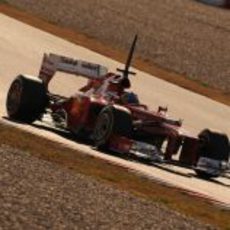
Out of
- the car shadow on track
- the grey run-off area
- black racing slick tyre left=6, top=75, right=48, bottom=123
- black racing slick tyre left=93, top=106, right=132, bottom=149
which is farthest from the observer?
the grey run-off area

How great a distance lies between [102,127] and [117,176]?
255 cm

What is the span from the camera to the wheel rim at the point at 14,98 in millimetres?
17500

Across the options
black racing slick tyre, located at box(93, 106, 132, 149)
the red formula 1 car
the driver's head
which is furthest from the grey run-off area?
black racing slick tyre, located at box(93, 106, 132, 149)

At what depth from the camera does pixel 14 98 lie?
17750 mm

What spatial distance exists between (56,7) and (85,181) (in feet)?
95.3

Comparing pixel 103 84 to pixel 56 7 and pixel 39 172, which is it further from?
pixel 56 7

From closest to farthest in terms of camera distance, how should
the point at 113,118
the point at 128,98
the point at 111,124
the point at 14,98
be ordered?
the point at 113,118 → the point at 111,124 → the point at 128,98 → the point at 14,98

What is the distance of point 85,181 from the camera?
466 inches

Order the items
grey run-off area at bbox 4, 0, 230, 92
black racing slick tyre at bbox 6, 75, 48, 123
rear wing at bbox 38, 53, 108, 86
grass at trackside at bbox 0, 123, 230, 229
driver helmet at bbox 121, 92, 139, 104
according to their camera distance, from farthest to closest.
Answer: grey run-off area at bbox 4, 0, 230, 92
rear wing at bbox 38, 53, 108, 86
black racing slick tyre at bbox 6, 75, 48, 123
driver helmet at bbox 121, 92, 139, 104
grass at trackside at bbox 0, 123, 230, 229

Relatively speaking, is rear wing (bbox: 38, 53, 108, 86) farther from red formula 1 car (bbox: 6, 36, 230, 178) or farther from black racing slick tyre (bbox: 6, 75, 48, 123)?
black racing slick tyre (bbox: 6, 75, 48, 123)

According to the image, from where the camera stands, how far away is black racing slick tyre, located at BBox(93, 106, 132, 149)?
15352 millimetres

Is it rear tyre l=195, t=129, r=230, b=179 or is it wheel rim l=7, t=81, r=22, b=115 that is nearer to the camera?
rear tyre l=195, t=129, r=230, b=179

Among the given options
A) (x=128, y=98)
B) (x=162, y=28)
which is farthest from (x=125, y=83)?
(x=162, y=28)

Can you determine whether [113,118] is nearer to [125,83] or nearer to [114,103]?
[114,103]
